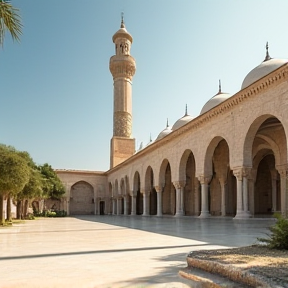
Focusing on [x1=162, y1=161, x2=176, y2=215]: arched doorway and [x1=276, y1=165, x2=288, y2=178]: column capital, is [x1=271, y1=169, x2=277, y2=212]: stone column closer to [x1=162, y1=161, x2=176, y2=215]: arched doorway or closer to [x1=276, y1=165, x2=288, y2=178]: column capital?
[x1=276, y1=165, x2=288, y2=178]: column capital

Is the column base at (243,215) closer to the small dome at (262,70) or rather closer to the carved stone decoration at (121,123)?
the small dome at (262,70)

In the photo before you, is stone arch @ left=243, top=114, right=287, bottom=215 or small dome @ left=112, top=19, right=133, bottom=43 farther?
small dome @ left=112, top=19, right=133, bottom=43

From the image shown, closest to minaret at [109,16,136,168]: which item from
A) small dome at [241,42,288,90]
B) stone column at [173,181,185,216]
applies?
stone column at [173,181,185,216]

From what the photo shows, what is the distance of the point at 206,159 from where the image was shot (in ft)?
64.2

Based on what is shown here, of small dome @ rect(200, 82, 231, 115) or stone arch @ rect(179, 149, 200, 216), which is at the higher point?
small dome @ rect(200, 82, 231, 115)

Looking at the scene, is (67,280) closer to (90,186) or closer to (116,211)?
(116,211)

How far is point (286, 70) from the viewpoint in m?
13.2

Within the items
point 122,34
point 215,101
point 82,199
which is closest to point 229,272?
point 215,101

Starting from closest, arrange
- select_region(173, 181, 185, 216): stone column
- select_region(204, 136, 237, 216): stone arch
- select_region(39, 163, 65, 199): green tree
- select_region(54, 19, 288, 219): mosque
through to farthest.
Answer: select_region(54, 19, 288, 219): mosque < select_region(204, 136, 237, 216): stone arch < select_region(173, 181, 185, 216): stone column < select_region(39, 163, 65, 199): green tree

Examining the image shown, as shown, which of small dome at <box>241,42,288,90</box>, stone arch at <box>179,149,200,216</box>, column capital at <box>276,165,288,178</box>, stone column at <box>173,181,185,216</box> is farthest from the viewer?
stone arch at <box>179,149,200,216</box>

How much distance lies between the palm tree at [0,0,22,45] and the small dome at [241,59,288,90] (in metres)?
14.1

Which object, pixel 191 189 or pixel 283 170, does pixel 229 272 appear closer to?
pixel 283 170

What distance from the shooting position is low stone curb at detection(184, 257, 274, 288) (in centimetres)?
282

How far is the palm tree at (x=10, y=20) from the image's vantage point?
7148 mm
